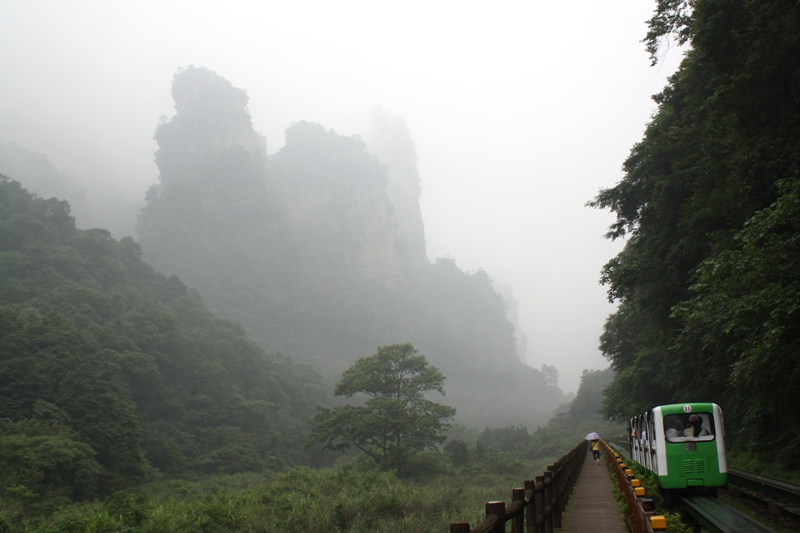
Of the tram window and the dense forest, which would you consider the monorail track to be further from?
the dense forest

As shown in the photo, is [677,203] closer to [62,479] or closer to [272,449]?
[62,479]

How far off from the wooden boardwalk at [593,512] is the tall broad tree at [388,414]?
68.5ft

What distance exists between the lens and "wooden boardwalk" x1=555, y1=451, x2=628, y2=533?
28.0 ft

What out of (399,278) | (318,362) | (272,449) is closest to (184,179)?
(318,362)

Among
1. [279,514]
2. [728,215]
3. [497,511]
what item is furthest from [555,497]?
[728,215]

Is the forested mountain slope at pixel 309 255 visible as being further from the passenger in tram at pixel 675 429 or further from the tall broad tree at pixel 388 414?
the passenger in tram at pixel 675 429

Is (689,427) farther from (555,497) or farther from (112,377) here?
(112,377)

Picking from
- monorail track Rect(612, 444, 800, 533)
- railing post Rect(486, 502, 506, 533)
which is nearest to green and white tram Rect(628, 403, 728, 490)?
monorail track Rect(612, 444, 800, 533)

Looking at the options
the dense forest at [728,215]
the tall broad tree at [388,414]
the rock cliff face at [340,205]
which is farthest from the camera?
the rock cliff face at [340,205]

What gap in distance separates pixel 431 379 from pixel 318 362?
227ft

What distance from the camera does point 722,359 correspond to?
54.0 feet

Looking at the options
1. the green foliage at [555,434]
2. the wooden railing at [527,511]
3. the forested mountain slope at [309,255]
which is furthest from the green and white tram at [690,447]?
the forested mountain slope at [309,255]

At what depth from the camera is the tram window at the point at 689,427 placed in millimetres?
10734

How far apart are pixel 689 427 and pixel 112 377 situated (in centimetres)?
3715
